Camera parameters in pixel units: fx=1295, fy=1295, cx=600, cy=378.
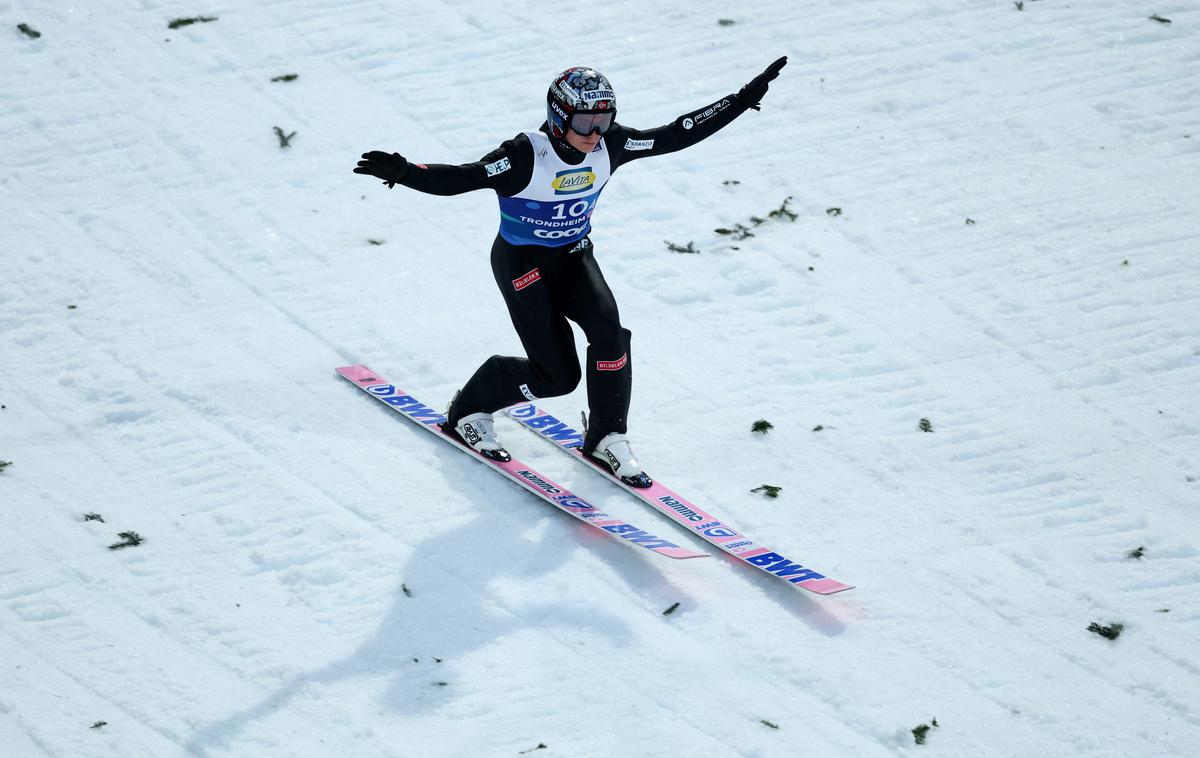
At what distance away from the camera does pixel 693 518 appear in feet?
20.0

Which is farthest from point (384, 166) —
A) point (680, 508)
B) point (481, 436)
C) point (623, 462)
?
point (680, 508)

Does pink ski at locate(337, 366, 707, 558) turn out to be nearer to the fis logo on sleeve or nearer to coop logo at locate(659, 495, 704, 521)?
coop logo at locate(659, 495, 704, 521)

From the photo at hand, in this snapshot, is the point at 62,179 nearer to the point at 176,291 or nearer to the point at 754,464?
the point at 176,291

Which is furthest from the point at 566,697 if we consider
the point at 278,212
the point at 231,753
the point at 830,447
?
the point at 278,212

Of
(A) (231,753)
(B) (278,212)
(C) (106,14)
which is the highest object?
(C) (106,14)

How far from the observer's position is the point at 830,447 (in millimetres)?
6633

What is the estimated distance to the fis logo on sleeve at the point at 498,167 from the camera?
5711 millimetres

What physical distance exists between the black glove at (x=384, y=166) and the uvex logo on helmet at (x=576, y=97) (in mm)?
768

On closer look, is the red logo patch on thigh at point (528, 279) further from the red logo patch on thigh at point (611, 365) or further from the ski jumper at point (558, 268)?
the red logo patch on thigh at point (611, 365)

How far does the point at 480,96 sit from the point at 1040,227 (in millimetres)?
3937

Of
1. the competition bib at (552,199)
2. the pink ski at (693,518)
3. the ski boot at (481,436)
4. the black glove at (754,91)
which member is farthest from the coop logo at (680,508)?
the black glove at (754,91)

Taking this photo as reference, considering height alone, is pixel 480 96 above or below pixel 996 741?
above

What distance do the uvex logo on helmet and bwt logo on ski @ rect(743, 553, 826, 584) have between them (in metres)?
2.11

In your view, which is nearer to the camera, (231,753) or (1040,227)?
(231,753)
